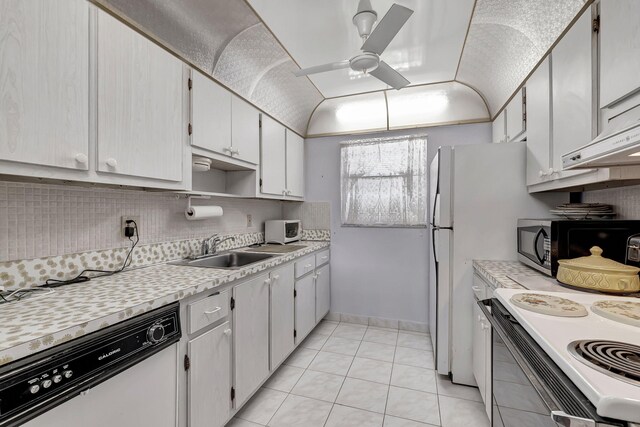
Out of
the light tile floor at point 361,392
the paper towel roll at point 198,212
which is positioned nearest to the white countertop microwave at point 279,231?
the paper towel roll at point 198,212

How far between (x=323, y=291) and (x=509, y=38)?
2.75 metres

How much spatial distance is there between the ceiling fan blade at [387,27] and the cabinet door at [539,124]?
977 millimetres

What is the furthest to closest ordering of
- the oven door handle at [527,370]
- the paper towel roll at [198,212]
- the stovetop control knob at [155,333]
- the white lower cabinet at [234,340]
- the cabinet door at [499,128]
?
the cabinet door at [499,128], the paper towel roll at [198,212], the white lower cabinet at [234,340], the stovetop control knob at [155,333], the oven door handle at [527,370]

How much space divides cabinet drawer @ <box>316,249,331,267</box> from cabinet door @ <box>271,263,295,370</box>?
26.0 inches

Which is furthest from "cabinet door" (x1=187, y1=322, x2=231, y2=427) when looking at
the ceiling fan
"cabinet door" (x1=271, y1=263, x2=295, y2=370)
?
the ceiling fan

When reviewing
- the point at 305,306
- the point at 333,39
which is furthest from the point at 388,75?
the point at 305,306

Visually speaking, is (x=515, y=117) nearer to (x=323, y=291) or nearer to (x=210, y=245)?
(x=323, y=291)

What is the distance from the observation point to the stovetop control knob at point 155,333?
1069 millimetres

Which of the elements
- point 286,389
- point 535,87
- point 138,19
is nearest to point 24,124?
point 138,19

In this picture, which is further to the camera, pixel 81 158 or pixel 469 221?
pixel 469 221

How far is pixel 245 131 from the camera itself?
228 cm

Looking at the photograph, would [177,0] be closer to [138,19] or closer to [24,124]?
[138,19]

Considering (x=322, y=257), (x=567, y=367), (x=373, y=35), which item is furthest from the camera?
(x=322, y=257)

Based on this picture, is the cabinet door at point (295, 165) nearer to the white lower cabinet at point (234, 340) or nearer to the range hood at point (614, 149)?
the white lower cabinet at point (234, 340)
